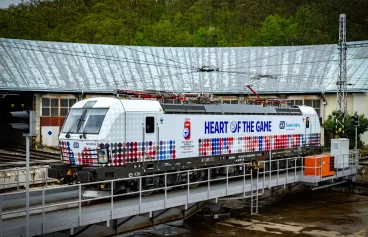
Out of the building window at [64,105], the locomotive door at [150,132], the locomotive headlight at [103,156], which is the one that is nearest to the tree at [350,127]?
the building window at [64,105]

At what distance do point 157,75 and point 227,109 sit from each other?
73.5 ft

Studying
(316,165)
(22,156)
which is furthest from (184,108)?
(22,156)

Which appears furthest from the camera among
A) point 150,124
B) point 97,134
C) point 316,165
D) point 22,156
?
point 22,156

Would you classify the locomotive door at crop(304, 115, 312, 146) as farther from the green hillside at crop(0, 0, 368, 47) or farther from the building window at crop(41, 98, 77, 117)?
the green hillside at crop(0, 0, 368, 47)

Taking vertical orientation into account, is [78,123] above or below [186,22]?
below

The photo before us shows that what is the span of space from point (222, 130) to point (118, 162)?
23.4 ft

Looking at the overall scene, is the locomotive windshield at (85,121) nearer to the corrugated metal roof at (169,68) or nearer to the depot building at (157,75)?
the depot building at (157,75)

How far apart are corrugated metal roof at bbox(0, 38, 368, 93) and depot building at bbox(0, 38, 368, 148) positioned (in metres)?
0.08

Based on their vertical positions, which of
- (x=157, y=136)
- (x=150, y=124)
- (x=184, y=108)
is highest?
(x=184, y=108)

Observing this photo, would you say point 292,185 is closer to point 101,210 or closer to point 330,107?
point 101,210

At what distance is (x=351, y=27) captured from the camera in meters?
85.7

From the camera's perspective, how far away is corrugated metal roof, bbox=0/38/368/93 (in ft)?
132

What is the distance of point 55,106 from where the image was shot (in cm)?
3994

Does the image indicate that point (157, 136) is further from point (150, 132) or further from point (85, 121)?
point (85, 121)
